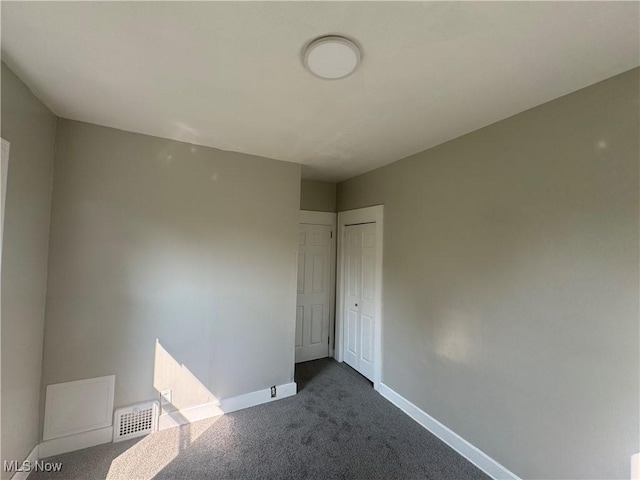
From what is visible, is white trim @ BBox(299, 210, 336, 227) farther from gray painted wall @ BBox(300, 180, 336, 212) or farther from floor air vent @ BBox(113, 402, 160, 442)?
floor air vent @ BBox(113, 402, 160, 442)

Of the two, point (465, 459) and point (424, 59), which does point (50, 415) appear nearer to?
point (465, 459)

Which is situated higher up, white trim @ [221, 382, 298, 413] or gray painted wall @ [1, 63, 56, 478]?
gray painted wall @ [1, 63, 56, 478]

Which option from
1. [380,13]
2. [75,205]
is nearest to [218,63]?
[380,13]

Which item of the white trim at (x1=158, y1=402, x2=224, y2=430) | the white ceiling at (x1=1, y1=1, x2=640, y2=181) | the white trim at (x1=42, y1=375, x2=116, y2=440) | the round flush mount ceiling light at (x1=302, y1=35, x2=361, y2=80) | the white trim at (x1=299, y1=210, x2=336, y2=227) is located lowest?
the white trim at (x1=158, y1=402, x2=224, y2=430)

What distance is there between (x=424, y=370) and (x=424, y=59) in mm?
2389

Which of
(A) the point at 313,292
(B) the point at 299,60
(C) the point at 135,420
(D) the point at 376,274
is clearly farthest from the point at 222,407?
(B) the point at 299,60

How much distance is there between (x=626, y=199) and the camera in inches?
52.3

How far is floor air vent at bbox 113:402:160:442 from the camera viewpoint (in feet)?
6.83

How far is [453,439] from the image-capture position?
2.09m

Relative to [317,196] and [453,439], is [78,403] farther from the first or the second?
[317,196]

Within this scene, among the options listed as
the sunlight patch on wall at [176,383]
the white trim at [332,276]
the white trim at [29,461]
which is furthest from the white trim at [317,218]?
the white trim at [29,461]

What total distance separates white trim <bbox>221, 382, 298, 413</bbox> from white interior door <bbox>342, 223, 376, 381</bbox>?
0.91 metres

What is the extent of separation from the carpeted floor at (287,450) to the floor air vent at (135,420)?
0.06m

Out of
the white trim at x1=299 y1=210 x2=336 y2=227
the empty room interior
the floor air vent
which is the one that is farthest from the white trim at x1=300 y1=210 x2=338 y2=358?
the floor air vent
